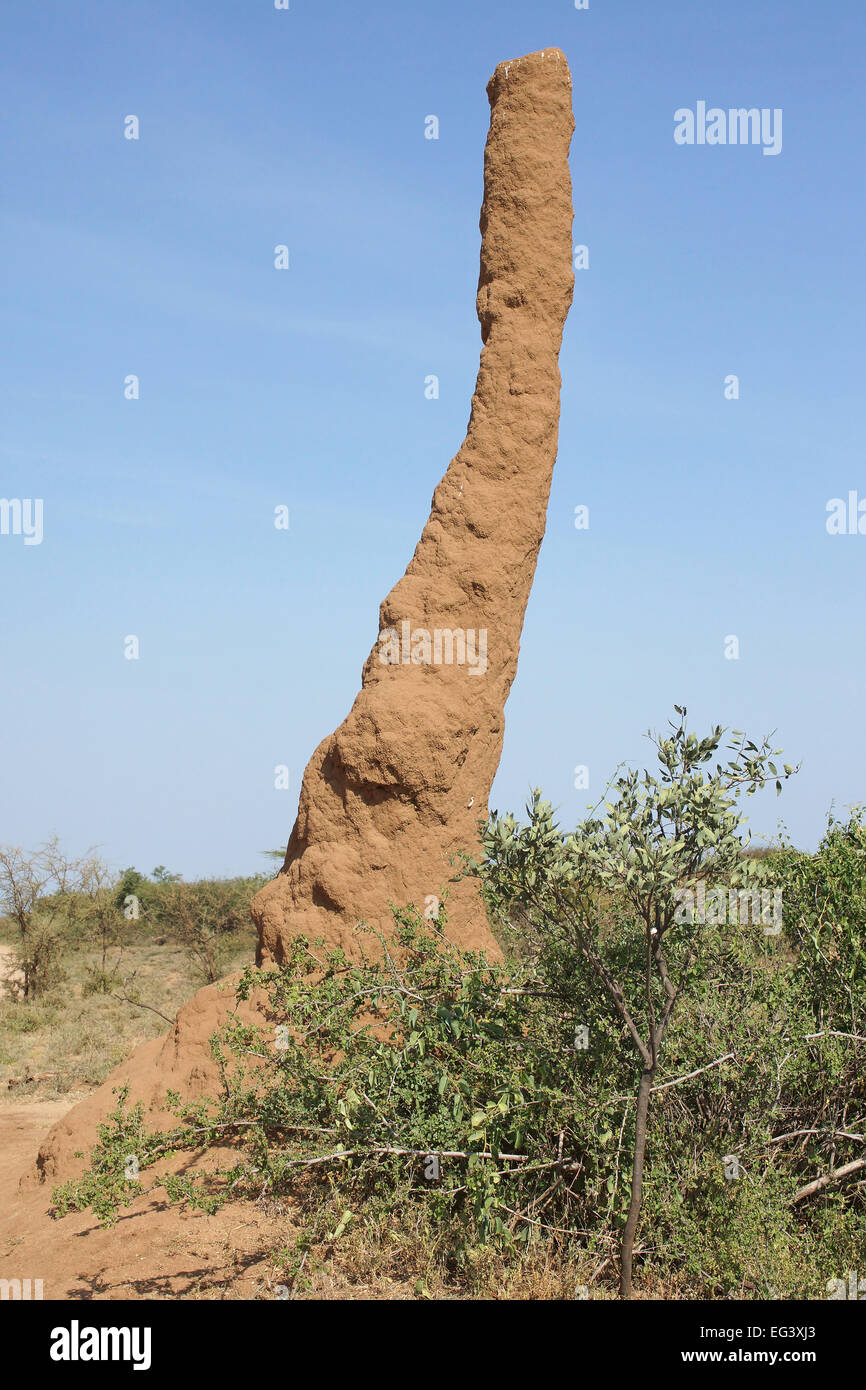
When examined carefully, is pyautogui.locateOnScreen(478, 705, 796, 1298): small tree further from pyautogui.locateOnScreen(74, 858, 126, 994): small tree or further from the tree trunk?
pyautogui.locateOnScreen(74, 858, 126, 994): small tree

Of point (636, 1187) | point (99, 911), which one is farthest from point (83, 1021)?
point (636, 1187)

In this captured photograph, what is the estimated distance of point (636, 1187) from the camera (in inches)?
150

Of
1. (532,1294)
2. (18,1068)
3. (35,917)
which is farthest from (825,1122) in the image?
(35,917)

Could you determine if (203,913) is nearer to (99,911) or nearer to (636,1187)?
(99,911)

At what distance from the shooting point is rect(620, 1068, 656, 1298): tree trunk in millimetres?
3781

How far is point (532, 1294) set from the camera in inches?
161

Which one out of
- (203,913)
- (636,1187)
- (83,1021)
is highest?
(203,913)

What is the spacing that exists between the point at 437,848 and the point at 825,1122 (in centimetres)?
231

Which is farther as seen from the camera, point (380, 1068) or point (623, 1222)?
point (380, 1068)

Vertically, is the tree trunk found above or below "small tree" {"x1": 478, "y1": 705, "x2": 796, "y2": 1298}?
below

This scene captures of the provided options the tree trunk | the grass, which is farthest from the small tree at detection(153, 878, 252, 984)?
the tree trunk
